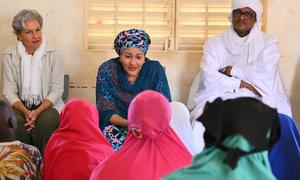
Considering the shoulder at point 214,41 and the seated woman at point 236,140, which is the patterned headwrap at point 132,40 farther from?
the seated woman at point 236,140

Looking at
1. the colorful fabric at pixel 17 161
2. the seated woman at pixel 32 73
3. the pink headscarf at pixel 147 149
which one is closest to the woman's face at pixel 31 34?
the seated woman at pixel 32 73

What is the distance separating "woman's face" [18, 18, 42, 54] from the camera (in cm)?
373

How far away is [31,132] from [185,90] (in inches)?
56.8

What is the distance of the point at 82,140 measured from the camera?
2477 mm

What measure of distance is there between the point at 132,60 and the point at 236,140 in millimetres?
2126

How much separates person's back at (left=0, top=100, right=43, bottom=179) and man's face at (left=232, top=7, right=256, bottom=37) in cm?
216

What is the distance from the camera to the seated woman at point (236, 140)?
135 centimetres

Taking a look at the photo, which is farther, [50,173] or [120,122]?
[120,122]

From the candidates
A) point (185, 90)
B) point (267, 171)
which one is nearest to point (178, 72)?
point (185, 90)

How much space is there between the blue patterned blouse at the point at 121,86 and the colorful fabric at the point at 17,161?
3.78 ft

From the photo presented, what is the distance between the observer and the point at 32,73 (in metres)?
3.84

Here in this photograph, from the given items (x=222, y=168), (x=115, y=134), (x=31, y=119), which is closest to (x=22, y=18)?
(x=31, y=119)

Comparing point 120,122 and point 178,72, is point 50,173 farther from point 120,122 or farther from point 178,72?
point 178,72

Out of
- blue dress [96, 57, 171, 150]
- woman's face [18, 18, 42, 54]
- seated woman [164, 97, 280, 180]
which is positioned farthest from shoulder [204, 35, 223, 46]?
seated woman [164, 97, 280, 180]
